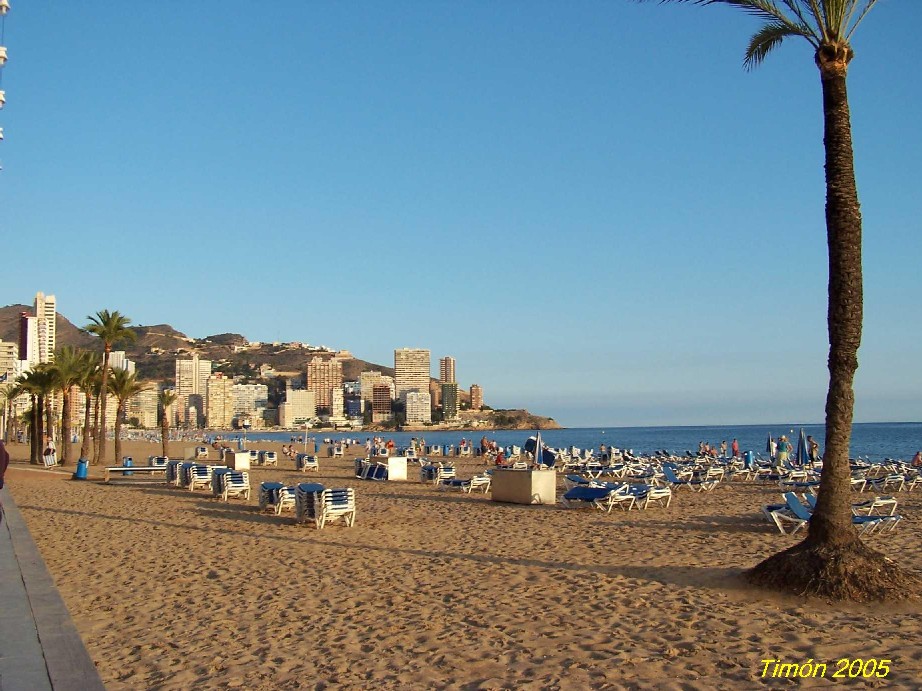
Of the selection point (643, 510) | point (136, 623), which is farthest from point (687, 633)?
point (643, 510)

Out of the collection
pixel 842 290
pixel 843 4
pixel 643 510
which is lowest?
pixel 643 510

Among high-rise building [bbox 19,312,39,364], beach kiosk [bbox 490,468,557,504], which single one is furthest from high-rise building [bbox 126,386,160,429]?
beach kiosk [bbox 490,468,557,504]

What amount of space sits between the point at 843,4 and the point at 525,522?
8866mm

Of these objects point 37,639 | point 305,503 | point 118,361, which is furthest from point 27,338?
point 37,639

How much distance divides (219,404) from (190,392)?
624 inches

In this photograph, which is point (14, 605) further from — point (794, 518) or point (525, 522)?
point (794, 518)

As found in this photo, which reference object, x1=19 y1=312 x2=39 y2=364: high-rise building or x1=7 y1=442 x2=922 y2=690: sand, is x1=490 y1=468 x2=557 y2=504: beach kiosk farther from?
x1=19 y1=312 x2=39 y2=364: high-rise building

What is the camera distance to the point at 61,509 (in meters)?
15.7

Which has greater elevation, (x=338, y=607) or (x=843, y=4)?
(x=843, y=4)

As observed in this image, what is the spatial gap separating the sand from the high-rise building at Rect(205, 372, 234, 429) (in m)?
167

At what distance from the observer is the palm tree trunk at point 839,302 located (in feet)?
24.2

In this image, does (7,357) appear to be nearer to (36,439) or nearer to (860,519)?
(36,439)

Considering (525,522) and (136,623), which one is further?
(525,522)

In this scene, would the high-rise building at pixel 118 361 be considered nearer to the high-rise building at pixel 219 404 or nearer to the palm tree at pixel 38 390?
the palm tree at pixel 38 390
